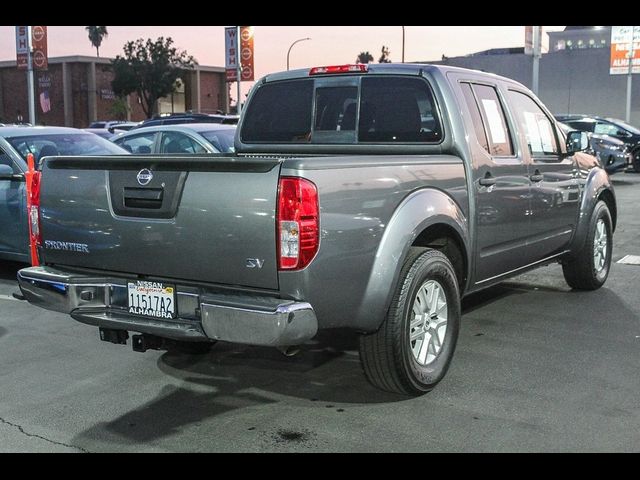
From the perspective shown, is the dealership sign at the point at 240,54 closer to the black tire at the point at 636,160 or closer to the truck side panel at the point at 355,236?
the black tire at the point at 636,160

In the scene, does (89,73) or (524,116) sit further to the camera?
(89,73)

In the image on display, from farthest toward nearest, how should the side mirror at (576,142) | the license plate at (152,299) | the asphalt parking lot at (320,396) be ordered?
the side mirror at (576,142)
the license plate at (152,299)
the asphalt parking lot at (320,396)

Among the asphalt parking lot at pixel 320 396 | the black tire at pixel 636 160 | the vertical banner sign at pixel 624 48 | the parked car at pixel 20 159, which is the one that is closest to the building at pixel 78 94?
the vertical banner sign at pixel 624 48

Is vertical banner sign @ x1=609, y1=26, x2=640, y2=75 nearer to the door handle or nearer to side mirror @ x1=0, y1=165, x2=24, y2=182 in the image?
side mirror @ x1=0, y1=165, x2=24, y2=182

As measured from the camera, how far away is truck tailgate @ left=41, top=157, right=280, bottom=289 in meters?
3.82

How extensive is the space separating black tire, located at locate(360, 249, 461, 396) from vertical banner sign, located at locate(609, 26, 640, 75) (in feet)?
→ 129

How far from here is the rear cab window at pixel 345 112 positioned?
5.34 m

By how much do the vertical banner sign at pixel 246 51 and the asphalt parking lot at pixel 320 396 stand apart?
33637 millimetres

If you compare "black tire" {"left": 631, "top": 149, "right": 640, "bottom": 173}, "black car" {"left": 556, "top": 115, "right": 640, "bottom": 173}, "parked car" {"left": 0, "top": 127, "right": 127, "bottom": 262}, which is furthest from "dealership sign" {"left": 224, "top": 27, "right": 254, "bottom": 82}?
"parked car" {"left": 0, "top": 127, "right": 127, "bottom": 262}

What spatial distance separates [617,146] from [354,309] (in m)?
18.5

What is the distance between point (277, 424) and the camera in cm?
419

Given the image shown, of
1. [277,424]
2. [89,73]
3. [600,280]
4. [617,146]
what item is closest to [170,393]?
[277,424]

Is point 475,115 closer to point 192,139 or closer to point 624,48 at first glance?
point 192,139
